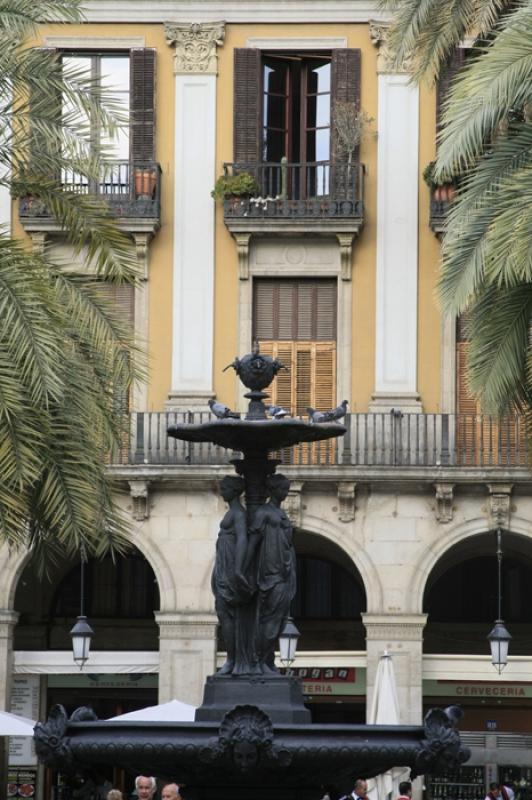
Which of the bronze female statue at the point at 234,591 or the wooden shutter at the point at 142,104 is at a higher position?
the wooden shutter at the point at 142,104

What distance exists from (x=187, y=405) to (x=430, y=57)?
26.1 feet

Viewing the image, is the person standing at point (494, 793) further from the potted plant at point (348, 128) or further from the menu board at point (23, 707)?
the potted plant at point (348, 128)

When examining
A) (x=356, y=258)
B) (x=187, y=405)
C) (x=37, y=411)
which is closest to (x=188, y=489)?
(x=187, y=405)

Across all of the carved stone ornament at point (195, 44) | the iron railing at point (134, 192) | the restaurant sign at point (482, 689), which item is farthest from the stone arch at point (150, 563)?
the carved stone ornament at point (195, 44)

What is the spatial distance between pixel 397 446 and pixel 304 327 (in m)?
2.52

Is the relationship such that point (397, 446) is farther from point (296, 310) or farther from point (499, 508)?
point (296, 310)

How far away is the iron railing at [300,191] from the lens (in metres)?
33.2

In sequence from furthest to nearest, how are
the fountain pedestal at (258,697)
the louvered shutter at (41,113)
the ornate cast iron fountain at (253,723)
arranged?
1. the louvered shutter at (41,113)
2. the fountain pedestal at (258,697)
3. the ornate cast iron fountain at (253,723)

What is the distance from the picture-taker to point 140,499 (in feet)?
108

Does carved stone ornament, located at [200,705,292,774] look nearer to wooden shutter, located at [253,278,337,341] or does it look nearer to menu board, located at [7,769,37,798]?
wooden shutter, located at [253,278,337,341]

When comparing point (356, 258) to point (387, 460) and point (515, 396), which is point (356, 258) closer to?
point (387, 460)

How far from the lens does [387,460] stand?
32.8 metres

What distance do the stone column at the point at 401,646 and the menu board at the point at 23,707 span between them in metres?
5.59

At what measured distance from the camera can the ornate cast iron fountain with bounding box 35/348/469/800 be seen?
12641 mm
